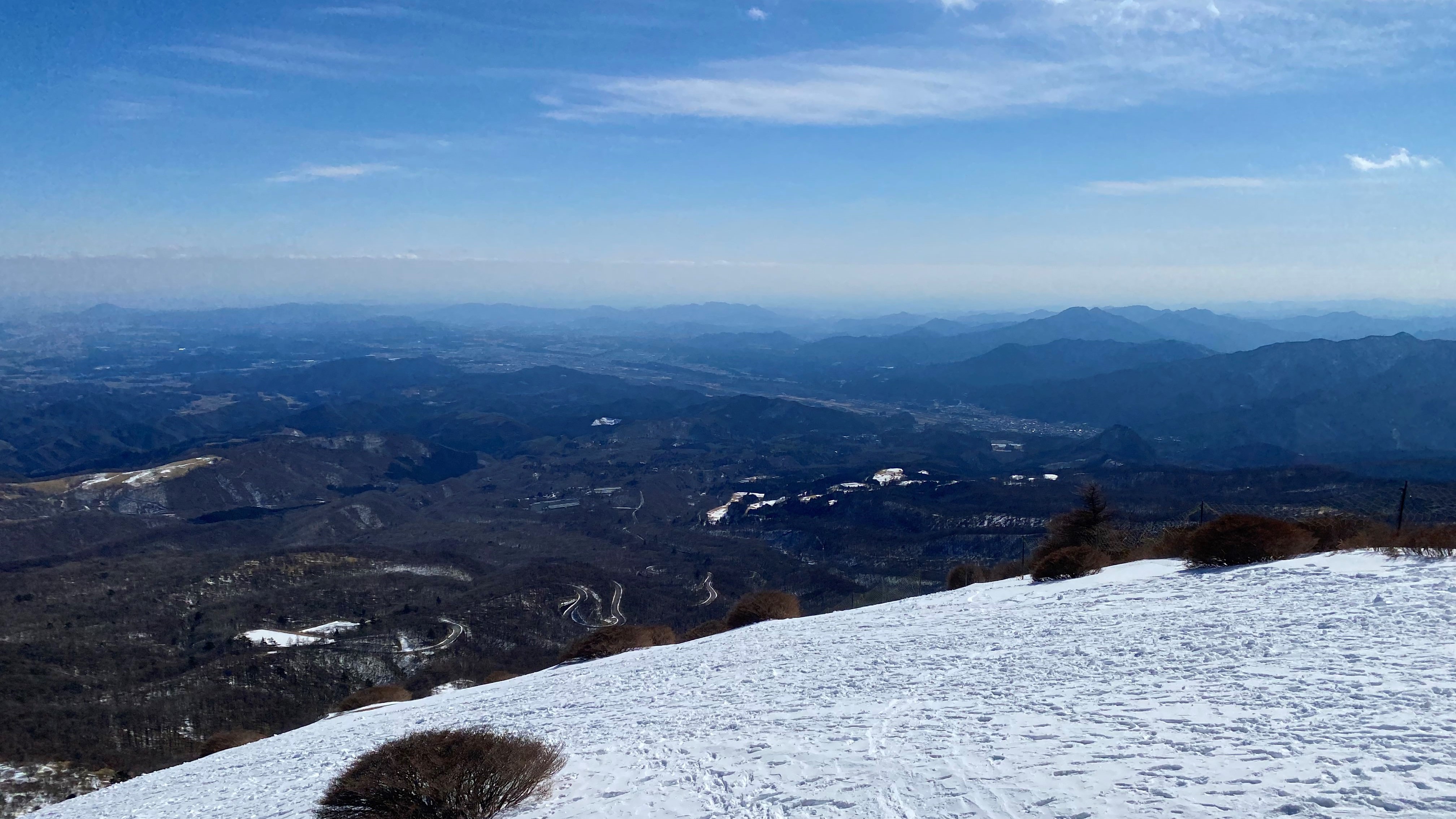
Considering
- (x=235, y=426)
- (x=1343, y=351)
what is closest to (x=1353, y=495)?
(x=1343, y=351)

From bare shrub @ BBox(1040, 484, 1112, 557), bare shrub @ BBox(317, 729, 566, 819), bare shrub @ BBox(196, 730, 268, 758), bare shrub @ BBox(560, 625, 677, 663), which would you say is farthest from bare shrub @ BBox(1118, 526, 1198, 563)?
bare shrub @ BBox(196, 730, 268, 758)

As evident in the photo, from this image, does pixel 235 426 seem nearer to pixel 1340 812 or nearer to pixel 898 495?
pixel 898 495

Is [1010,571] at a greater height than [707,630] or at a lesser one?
greater

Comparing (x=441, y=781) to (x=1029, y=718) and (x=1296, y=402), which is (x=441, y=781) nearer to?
(x=1029, y=718)

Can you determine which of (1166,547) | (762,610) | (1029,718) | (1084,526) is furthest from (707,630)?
(1029,718)

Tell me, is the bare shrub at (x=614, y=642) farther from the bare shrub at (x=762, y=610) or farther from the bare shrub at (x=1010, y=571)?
the bare shrub at (x=1010, y=571)

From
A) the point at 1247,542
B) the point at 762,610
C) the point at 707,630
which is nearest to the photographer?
the point at 1247,542
